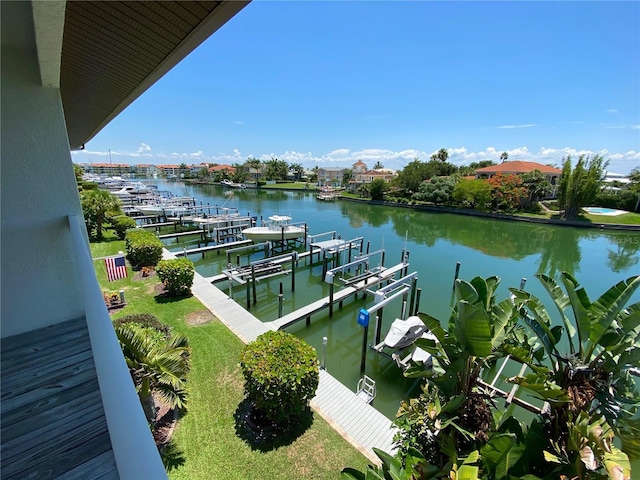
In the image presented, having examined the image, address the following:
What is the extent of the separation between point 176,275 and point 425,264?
52.1 feet

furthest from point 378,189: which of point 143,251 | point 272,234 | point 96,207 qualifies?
point 143,251

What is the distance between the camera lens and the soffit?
242 centimetres

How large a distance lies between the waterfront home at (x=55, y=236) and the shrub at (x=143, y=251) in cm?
1185

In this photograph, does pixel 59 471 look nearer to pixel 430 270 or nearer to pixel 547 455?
pixel 547 455

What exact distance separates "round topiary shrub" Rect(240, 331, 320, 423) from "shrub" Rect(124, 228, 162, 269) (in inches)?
421

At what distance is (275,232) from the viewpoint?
21.1 metres

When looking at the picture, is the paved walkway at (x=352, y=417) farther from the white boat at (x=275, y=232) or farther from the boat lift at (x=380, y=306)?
the white boat at (x=275, y=232)

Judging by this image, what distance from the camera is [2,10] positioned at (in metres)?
1.98

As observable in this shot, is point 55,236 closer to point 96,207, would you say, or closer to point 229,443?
point 229,443

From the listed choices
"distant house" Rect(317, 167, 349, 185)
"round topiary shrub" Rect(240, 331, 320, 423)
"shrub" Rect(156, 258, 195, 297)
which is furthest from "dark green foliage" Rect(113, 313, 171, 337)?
"distant house" Rect(317, 167, 349, 185)

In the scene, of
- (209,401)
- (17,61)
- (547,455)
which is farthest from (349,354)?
(17,61)

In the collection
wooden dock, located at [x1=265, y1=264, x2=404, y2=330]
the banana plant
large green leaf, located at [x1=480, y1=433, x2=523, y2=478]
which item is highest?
the banana plant

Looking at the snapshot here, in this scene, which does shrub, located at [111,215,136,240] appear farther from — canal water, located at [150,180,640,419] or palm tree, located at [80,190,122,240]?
canal water, located at [150,180,640,419]

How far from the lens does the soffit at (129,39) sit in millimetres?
2422
